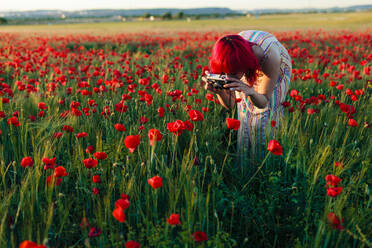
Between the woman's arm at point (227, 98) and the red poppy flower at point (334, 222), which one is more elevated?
the woman's arm at point (227, 98)

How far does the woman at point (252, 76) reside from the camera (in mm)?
1971

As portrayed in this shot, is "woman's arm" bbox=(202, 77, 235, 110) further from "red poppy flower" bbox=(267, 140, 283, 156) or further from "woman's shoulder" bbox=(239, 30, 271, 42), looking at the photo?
"red poppy flower" bbox=(267, 140, 283, 156)

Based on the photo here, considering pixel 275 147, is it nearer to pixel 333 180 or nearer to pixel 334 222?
pixel 333 180

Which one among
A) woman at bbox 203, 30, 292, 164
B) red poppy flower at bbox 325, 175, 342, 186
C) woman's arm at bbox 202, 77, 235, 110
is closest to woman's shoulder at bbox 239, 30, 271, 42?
woman at bbox 203, 30, 292, 164

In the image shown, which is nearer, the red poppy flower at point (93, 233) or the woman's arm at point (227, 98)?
the red poppy flower at point (93, 233)

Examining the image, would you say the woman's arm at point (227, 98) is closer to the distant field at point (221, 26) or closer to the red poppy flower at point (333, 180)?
the red poppy flower at point (333, 180)

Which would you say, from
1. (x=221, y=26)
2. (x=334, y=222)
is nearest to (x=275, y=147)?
(x=334, y=222)

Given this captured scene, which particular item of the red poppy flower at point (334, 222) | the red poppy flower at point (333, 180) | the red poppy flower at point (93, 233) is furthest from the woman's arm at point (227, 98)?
the red poppy flower at point (93, 233)

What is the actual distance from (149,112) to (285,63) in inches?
51.4

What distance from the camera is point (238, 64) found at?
6.48ft

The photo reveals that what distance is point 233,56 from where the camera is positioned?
77.0 inches

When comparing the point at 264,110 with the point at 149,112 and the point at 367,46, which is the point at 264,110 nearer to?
the point at 149,112

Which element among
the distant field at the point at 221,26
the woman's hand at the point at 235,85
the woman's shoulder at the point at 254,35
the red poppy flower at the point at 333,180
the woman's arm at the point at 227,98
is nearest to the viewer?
the red poppy flower at the point at 333,180

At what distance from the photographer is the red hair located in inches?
77.3
